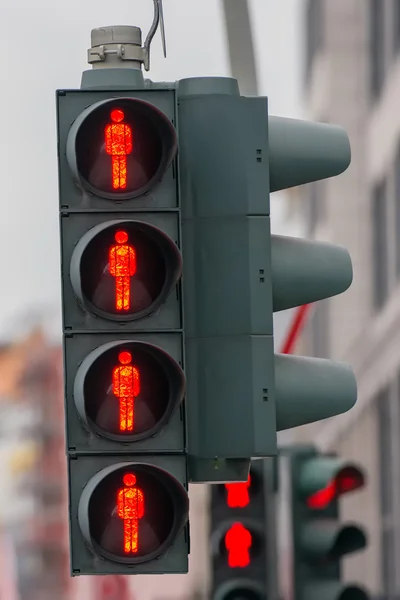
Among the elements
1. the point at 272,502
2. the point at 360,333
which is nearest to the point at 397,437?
the point at 360,333

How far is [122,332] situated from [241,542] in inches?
245

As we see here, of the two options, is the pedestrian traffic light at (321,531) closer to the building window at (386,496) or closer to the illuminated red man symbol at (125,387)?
the illuminated red man symbol at (125,387)

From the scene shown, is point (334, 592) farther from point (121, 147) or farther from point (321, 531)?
point (121, 147)

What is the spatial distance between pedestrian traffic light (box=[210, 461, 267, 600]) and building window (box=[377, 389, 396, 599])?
23.4 m

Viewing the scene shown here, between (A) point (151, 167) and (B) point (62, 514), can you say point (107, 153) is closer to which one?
(A) point (151, 167)

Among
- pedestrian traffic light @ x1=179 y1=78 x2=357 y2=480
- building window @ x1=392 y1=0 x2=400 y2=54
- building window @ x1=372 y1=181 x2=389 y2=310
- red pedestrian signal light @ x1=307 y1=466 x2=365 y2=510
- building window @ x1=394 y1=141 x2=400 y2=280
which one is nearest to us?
pedestrian traffic light @ x1=179 y1=78 x2=357 y2=480

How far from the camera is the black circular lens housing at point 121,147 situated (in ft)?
22.6

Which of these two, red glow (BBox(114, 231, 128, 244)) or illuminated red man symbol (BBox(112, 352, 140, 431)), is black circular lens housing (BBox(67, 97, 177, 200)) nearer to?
red glow (BBox(114, 231, 128, 244))

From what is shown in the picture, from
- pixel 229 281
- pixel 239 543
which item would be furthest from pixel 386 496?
pixel 229 281

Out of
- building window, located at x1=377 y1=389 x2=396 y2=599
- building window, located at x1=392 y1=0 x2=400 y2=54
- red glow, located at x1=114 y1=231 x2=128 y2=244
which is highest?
building window, located at x1=392 y1=0 x2=400 y2=54

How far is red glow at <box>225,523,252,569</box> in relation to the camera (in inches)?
510

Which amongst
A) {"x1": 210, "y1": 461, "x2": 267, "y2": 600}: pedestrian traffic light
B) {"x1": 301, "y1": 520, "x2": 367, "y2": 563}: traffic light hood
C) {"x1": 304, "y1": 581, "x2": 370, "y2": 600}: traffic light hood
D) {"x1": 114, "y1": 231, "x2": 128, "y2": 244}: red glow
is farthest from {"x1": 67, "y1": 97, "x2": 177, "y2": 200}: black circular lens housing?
{"x1": 301, "y1": 520, "x2": 367, "y2": 563}: traffic light hood

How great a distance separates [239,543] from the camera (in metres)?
12.9

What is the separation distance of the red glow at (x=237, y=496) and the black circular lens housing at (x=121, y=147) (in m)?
4.73
